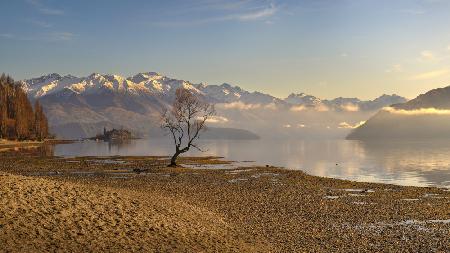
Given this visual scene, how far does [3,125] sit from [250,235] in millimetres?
180460

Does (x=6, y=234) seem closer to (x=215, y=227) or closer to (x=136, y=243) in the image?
(x=136, y=243)

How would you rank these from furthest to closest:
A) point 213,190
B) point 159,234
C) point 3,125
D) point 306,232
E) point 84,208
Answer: point 3,125 → point 213,190 → point 306,232 → point 84,208 → point 159,234

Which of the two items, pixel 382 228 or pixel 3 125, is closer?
pixel 382 228

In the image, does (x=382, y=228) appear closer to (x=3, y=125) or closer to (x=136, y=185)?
(x=136, y=185)

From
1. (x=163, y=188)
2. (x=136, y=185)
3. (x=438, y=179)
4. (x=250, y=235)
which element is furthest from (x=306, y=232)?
(x=438, y=179)

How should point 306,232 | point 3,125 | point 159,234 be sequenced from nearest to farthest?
point 159,234, point 306,232, point 3,125

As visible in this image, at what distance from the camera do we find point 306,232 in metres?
29.8

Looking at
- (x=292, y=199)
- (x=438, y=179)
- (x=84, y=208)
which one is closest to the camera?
(x=84, y=208)

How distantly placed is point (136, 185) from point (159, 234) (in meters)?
26.8

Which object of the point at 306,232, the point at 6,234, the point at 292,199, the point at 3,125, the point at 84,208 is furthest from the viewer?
the point at 3,125

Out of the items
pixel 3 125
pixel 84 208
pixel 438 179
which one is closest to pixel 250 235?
pixel 84 208

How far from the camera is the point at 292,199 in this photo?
4400cm

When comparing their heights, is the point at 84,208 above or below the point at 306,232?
above

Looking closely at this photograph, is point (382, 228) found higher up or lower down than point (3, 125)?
lower down
